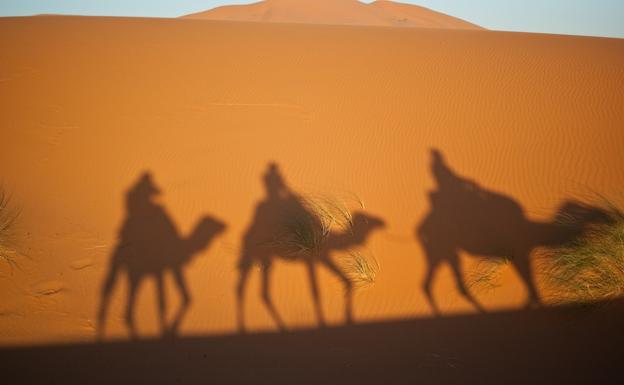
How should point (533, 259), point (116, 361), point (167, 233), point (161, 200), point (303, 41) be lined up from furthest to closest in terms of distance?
point (303, 41), point (161, 200), point (167, 233), point (533, 259), point (116, 361)

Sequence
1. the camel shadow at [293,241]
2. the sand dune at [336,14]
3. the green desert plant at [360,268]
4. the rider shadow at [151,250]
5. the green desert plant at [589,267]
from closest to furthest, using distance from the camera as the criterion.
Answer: the green desert plant at [589,267] < the rider shadow at [151,250] < the camel shadow at [293,241] < the green desert plant at [360,268] < the sand dune at [336,14]

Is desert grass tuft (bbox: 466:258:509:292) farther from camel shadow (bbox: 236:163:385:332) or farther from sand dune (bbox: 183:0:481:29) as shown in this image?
sand dune (bbox: 183:0:481:29)

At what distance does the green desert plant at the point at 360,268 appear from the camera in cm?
434

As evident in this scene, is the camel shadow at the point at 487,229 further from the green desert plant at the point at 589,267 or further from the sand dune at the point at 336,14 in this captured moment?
the sand dune at the point at 336,14

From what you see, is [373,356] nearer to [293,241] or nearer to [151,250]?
[293,241]

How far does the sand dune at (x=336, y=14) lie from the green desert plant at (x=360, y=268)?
51.9 m

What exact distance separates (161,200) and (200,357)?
2881 mm

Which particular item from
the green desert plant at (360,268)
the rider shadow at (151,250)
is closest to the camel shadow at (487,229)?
the green desert plant at (360,268)

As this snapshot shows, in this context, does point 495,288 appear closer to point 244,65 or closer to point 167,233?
point 167,233

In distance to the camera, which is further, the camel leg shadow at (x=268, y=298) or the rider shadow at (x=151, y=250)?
the rider shadow at (x=151, y=250)

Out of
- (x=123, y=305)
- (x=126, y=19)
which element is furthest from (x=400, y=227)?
(x=126, y=19)

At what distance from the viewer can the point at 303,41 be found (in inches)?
445

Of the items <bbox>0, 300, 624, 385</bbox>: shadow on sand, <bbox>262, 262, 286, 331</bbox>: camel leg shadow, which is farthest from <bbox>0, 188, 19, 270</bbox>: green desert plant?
<bbox>262, 262, 286, 331</bbox>: camel leg shadow

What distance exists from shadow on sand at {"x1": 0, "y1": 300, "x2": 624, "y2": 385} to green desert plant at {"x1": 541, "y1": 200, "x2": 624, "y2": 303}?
172 millimetres
